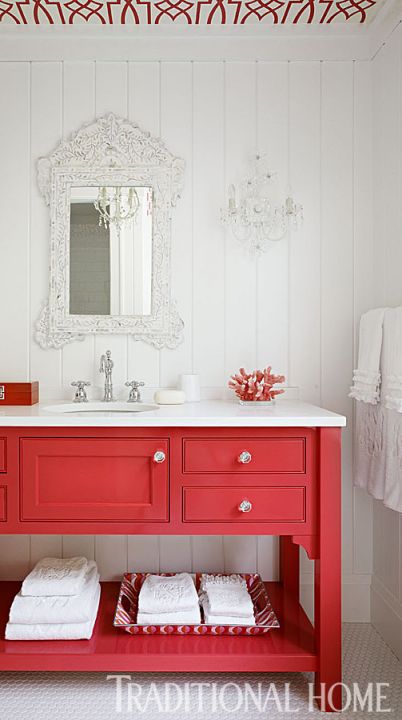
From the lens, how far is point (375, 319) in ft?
7.41

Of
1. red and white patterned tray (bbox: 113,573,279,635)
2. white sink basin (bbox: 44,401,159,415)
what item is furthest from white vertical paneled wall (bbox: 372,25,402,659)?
white sink basin (bbox: 44,401,159,415)

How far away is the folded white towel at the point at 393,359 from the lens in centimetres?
200

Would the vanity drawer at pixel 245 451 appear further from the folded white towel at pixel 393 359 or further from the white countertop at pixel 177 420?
the folded white towel at pixel 393 359

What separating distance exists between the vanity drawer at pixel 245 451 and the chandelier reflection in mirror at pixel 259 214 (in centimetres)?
96

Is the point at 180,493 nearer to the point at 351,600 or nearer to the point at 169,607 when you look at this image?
the point at 169,607

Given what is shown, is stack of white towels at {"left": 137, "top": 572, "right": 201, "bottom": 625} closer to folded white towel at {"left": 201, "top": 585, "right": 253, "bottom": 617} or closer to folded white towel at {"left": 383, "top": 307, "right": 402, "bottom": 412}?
folded white towel at {"left": 201, "top": 585, "right": 253, "bottom": 617}

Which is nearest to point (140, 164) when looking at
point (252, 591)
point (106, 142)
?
point (106, 142)

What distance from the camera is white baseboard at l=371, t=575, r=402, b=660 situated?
2232 millimetres

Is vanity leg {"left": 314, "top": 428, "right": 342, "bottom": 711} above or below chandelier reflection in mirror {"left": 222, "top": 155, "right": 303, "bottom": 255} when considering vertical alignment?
below

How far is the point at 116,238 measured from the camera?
8.25 feet

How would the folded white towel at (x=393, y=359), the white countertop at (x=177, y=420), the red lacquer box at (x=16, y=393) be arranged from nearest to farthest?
the white countertop at (x=177, y=420) < the folded white towel at (x=393, y=359) < the red lacquer box at (x=16, y=393)

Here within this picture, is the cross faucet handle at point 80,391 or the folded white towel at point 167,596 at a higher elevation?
the cross faucet handle at point 80,391

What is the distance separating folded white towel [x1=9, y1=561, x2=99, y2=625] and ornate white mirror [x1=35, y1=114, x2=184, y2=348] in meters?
1.01

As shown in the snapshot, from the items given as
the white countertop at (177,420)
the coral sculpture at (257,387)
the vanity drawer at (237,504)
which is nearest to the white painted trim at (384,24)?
the coral sculpture at (257,387)
